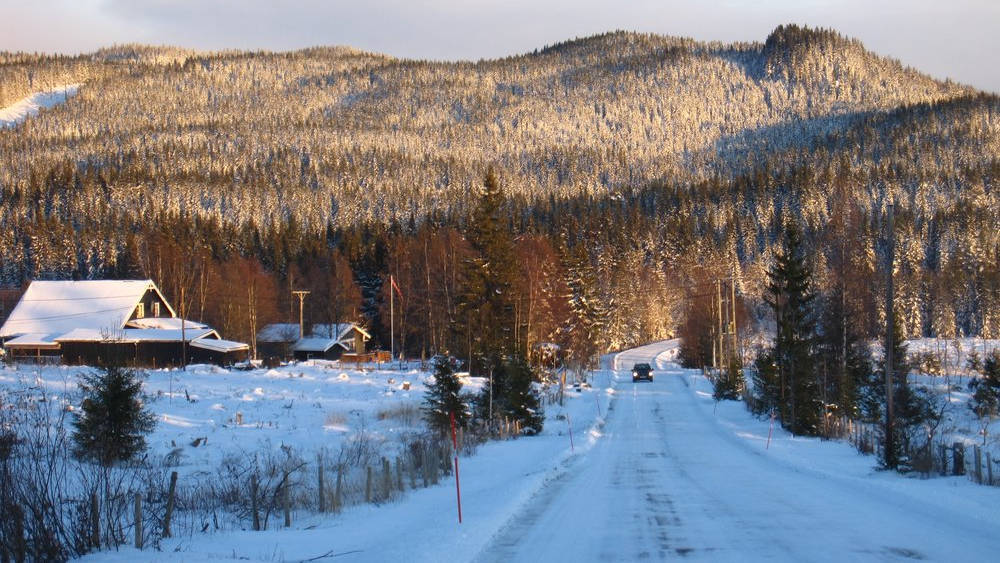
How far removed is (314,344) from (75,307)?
20820mm

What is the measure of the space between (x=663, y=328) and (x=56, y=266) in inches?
3337

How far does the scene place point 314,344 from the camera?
2970 inches

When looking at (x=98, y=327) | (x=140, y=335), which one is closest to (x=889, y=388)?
(x=140, y=335)

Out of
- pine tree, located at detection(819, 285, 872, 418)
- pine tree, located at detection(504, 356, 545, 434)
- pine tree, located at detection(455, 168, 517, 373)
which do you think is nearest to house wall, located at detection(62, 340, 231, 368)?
pine tree, located at detection(455, 168, 517, 373)

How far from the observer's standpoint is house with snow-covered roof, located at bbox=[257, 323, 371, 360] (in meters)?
75.4

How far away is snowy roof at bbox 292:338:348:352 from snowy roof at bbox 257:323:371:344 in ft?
3.06

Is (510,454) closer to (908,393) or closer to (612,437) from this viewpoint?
(612,437)

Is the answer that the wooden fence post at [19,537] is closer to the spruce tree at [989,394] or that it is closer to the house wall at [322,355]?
the spruce tree at [989,394]

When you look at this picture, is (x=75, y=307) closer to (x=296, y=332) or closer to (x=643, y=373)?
(x=296, y=332)

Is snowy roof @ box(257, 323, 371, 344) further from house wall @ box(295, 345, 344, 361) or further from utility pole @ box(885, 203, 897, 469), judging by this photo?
utility pole @ box(885, 203, 897, 469)

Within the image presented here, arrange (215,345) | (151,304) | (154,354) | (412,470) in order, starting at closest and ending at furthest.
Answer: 1. (412,470)
2. (154,354)
3. (215,345)
4. (151,304)

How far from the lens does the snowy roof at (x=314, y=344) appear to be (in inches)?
2936

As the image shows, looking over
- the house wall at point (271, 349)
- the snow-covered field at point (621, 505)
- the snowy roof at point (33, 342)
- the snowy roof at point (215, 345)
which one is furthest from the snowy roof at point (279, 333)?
the snow-covered field at point (621, 505)

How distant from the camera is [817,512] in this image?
38.8 feet
